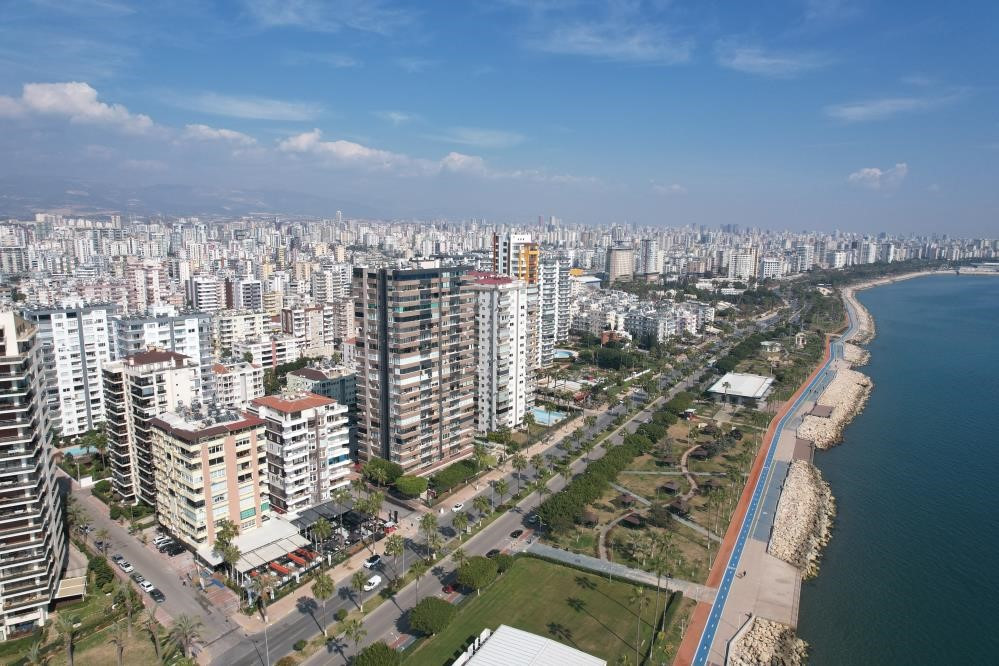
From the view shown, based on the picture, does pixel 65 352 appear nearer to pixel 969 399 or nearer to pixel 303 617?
pixel 303 617

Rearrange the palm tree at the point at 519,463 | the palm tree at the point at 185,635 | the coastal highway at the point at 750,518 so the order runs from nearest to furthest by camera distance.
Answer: the palm tree at the point at 185,635, the coastal highway at the point at 750,518, the palm tree at the point at 519,463

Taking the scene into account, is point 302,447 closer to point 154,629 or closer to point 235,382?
point 154,629

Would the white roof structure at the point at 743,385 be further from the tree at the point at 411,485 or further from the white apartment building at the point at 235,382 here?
the white apartment building at the point at 235,382

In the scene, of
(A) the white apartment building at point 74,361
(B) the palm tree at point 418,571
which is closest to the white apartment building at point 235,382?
(A) the white apartment building at point 74,361

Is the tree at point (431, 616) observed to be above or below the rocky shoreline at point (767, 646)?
above

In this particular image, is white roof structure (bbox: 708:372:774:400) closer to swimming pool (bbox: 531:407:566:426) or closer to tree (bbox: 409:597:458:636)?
swimming pool (bbox: 531:407:566:426)

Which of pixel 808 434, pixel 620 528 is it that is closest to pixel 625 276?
pixel 808 434

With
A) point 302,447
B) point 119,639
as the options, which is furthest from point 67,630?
point 302,447
